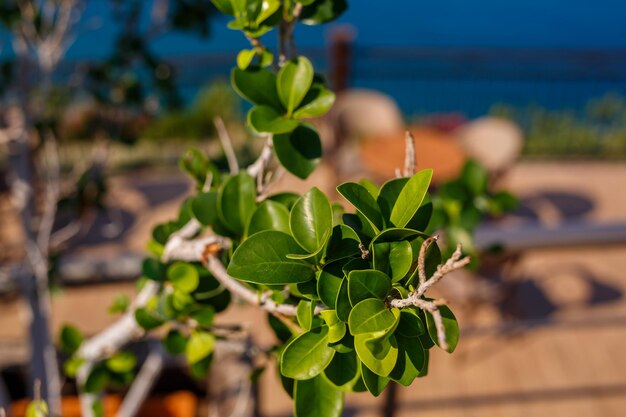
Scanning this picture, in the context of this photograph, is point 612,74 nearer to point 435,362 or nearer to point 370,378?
point 435,362

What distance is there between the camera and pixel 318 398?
2.56 ft

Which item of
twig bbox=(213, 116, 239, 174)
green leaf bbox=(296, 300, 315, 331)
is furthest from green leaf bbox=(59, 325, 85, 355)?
green leaf bbox=(296, 300, 315, 331)

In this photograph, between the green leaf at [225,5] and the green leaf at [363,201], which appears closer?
the green leaf at [363,201]

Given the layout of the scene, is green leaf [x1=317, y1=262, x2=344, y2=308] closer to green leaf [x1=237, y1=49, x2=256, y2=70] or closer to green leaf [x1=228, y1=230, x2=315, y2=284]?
green leaf [x1=228, y1=230, x2=315, y2=284]

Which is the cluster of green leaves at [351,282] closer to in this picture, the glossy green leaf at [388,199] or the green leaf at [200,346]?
the glossy green leaf at [388,199]

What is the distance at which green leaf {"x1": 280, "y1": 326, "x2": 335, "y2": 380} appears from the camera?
702 mm

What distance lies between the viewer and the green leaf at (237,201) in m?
0.92

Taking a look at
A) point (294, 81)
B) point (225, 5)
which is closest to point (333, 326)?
point (294, 81)

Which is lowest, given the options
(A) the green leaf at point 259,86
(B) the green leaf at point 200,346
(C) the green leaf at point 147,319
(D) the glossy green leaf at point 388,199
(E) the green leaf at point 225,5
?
(B) the green leaf at point 200,346

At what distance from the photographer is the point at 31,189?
194cm

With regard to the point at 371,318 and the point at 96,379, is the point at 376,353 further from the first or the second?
the point at 96,379

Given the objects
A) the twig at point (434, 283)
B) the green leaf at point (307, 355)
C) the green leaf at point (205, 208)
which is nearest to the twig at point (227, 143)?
the green leaf at point (205, 208)

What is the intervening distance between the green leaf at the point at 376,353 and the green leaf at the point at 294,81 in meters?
0.39

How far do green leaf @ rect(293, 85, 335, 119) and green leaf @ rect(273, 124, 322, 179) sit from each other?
0.03m
